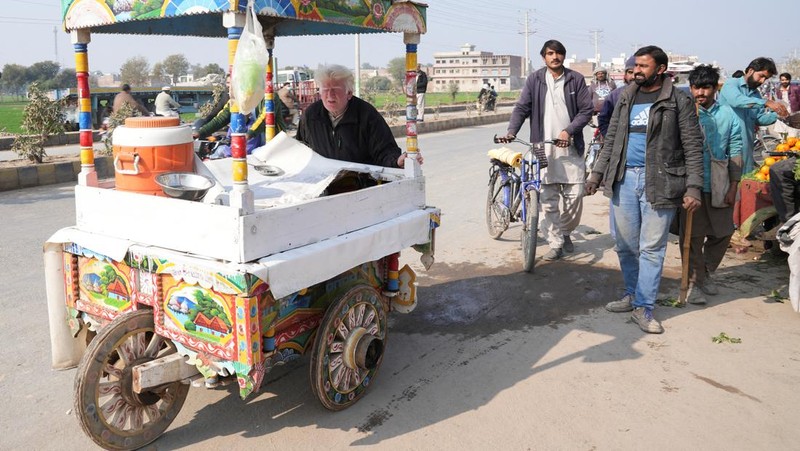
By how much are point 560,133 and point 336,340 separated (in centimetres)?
336

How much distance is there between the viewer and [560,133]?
19.1ft

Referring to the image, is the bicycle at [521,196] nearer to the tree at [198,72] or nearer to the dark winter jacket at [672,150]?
the dark winter jacket at [672,150]

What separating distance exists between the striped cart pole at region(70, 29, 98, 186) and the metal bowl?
61 centimetres

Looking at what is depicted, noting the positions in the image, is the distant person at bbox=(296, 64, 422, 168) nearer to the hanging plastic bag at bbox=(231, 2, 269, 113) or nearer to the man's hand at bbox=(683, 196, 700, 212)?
the hanging plastic bag at bbox=(231, 2, 269, 113)

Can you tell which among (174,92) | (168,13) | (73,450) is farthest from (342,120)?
(174,92)

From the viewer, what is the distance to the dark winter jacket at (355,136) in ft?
14.8

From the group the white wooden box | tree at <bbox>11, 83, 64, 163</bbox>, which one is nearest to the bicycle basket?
the white wooden box

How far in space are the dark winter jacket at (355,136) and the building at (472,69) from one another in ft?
374

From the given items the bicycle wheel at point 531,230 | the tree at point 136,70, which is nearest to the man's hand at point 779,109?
the bicycle wheel at point 531,230

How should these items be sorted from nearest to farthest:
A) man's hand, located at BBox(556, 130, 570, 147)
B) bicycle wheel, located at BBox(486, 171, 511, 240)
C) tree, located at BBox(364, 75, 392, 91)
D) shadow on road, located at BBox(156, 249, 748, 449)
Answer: shadow on road, located at BBox(156, 249, 748, 449) < man's hand, located at BBox(556, 130, 570, 147) < bicycle wheel, located at BBox(486, 171, 511, 240) < tree, located at BBox(364, 75, 392, 91)

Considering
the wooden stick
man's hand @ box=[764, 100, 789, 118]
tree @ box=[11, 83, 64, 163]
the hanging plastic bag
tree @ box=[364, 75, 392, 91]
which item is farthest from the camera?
tree @ box=[364, 75, 392, 91]

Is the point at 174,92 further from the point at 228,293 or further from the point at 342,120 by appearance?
the point at 228,293

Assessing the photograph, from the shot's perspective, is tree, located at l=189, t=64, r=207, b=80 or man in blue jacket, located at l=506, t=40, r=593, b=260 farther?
tree, located at l=189, t=64, r=207, b=80

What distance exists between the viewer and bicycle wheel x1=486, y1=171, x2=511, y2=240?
6738 mm
